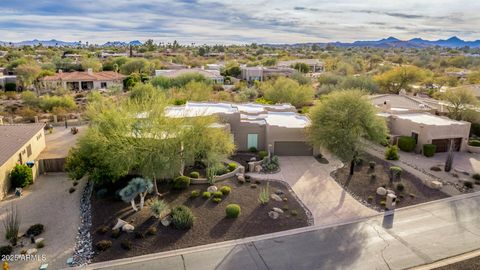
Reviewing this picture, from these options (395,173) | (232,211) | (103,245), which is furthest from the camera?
(395,173)

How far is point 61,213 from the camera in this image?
1914cm

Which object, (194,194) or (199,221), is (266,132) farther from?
(199,221)

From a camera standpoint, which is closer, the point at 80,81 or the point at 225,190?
the point at 225,190

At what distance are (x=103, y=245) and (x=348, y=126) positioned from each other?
58.1 feet

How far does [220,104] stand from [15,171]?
62.5 ft

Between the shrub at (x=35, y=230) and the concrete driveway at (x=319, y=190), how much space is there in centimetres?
1383

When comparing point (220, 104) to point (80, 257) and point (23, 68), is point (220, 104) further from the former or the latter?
point (23, 68)

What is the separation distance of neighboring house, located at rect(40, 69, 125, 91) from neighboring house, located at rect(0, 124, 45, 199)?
34.3m

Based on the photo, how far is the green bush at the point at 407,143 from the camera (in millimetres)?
30759

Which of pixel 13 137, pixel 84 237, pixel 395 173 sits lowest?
pixel 84 237

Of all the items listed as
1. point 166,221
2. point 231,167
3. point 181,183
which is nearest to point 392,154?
point 231,167

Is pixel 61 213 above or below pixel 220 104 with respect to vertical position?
below

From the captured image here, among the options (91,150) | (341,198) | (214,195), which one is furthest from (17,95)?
(341,198)

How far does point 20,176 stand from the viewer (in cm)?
2178
